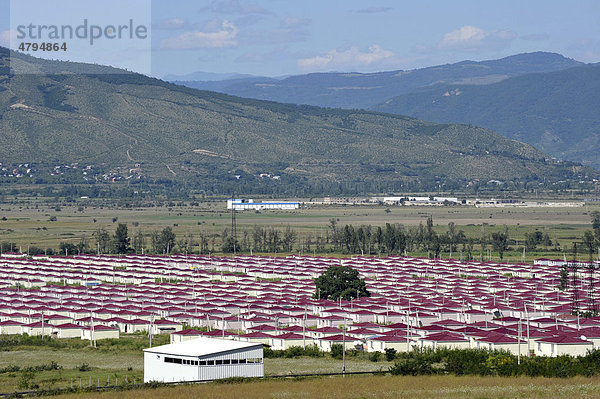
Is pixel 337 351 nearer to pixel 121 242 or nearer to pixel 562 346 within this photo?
pixel 562 346

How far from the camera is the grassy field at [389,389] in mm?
36188

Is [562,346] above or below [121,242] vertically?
below

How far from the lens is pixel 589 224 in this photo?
150125mm

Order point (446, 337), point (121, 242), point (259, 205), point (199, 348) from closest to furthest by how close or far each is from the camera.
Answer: point (199, 348) → point (446, 337) → point (121, 242) → point (259, 205)

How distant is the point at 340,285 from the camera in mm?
74250

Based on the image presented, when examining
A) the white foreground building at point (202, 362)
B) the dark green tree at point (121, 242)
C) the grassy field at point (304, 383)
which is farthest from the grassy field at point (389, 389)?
the dark green tree at point (121, 242)

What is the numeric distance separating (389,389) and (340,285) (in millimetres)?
36073

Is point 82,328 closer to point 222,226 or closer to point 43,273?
point 43,273

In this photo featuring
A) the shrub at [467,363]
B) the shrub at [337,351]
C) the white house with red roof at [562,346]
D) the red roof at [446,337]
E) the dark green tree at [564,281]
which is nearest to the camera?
the shrub at [467,363]

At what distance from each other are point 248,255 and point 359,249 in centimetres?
1212

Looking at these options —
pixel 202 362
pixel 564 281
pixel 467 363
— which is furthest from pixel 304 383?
pixel 564 281

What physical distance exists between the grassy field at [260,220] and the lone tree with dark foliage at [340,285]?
36844 millimetres

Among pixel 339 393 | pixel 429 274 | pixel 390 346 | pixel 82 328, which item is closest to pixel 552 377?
pixel 339 393

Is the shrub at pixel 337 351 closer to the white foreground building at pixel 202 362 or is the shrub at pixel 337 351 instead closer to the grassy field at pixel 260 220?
the white foreground building at pixel 202 362
